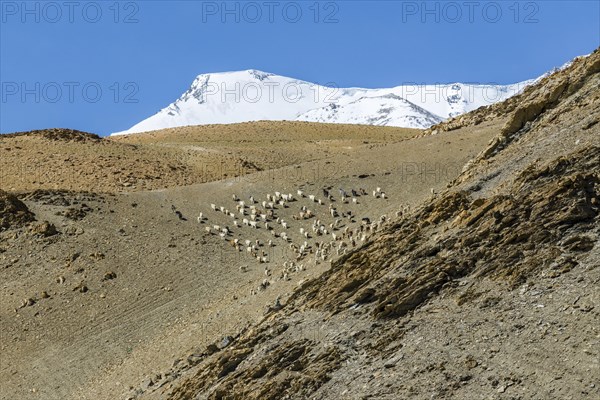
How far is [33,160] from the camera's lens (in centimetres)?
5938

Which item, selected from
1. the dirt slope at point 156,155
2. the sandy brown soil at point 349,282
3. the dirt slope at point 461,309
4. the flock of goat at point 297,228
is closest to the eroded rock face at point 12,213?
the sandy brown soil at point 349,282

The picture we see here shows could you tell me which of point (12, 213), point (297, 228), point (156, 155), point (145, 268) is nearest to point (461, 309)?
point (145, 268)

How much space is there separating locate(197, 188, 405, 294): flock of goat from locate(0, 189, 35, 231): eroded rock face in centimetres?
712

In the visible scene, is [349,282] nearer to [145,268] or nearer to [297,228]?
[145,268]

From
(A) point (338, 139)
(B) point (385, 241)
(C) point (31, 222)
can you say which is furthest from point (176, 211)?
(A) point (338, 139)

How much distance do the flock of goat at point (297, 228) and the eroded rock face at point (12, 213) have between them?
7.12 meters

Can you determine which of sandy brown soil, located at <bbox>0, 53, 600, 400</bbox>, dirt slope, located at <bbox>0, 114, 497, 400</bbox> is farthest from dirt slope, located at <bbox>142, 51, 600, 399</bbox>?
dirt slope, located at <bbox>0, 114, 497, 400</bbox>

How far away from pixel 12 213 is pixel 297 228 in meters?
11.8

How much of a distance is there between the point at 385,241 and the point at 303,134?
5800 cm

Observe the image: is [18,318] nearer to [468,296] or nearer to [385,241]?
[385,241]

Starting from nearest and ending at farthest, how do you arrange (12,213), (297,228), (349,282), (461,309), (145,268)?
(461,309) → (349,282) → (145,268) → (297,228) → (12,213)

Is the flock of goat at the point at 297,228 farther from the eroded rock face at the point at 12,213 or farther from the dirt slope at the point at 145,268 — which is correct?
the eroded rock face at the point at 12,213

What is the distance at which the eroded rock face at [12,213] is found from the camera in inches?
1522

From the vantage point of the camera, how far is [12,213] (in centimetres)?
3925
